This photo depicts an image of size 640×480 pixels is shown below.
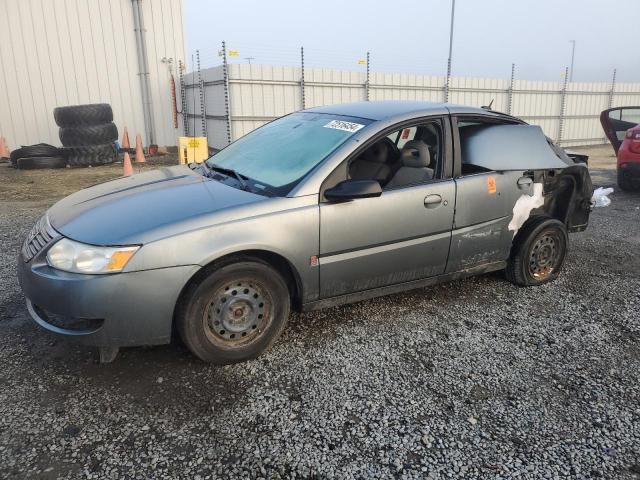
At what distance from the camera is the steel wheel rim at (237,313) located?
9.81ft

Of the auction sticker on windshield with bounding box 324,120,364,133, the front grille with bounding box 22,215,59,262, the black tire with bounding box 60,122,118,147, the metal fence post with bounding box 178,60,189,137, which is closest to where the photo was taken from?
the front grille with bounding box 22,215,59,262

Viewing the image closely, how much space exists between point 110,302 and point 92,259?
257 mm

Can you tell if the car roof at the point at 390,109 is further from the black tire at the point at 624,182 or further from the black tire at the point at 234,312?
the black tire at the point at 624,182

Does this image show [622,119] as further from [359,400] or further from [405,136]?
[359,400]

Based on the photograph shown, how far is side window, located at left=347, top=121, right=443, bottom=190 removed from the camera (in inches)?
147

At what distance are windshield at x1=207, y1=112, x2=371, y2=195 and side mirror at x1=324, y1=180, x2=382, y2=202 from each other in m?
0.24

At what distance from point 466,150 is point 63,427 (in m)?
3.25

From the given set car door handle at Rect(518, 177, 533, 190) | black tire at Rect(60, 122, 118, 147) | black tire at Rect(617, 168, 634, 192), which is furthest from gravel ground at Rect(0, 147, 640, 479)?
black tire at Rect(60, 122, 118, 147)

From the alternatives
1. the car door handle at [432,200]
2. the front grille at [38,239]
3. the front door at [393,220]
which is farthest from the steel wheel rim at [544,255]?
the front grille at [38,239]

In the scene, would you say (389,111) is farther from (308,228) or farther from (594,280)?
(594,280)

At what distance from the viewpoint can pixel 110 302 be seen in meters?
2.70

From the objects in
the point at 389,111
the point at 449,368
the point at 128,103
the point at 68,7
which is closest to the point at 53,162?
the point at 128,103

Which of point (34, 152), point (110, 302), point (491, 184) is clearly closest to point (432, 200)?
point (491, 184)

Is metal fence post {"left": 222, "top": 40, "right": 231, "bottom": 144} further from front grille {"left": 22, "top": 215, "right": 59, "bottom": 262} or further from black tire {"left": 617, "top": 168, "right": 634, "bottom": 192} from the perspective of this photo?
front grille {"left": 22, "top": 215, "right": 59, "bottom": 262}
